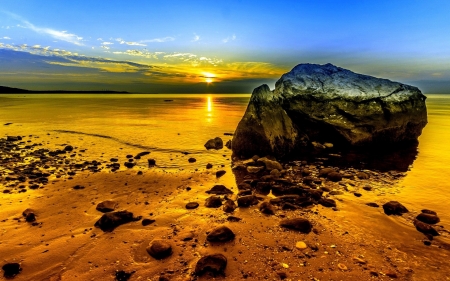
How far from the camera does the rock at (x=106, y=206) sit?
241 inches

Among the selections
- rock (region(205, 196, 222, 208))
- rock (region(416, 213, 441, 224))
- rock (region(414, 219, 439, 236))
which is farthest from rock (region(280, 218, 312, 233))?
rock (region(416, 213, 441, 224))

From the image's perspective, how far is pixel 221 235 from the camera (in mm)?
4863

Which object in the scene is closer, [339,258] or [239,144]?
[339,258]

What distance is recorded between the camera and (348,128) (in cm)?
1320

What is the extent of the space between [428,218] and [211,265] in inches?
197

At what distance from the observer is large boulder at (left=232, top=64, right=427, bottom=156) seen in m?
12.0

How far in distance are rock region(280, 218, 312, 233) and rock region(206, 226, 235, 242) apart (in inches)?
46.4

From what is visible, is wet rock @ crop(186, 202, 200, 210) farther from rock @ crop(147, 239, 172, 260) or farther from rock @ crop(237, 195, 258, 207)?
rock @ crop(147, 239, 172, 260)

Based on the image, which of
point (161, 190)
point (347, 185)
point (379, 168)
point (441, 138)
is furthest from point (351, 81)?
point (161, 190)

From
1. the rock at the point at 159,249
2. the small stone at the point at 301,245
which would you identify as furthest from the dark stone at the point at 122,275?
the small stone at the point at 301,245

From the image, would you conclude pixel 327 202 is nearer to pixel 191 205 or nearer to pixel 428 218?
pixel 428 218

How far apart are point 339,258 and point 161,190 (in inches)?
191

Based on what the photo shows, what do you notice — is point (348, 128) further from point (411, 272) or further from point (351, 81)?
point (411, 272)

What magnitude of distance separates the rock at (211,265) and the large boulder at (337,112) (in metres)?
7.66
